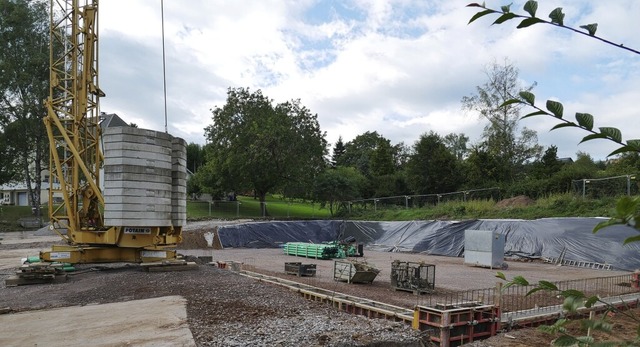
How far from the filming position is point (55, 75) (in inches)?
634

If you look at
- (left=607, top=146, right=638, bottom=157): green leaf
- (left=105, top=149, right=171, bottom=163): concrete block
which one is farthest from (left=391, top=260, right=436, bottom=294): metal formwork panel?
(left=607, top=146, right=638, bottom=157): green leaf

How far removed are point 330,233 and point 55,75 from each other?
27288 mm

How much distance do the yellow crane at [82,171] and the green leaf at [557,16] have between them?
48.0 feet

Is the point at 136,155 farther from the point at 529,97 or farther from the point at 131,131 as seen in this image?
the point at 529,97

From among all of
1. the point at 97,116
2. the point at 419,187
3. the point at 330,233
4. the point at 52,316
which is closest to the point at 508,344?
the point at 52,316

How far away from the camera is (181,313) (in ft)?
31.5

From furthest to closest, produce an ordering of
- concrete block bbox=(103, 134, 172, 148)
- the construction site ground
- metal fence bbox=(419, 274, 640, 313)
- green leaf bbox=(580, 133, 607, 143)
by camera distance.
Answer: concrete block bbox=(103, 134, 172, 148) < metal fence bbox=(419, 274, 640, 313) < the construction site ground < green leaf bbox=(580, 133, 607, 143)

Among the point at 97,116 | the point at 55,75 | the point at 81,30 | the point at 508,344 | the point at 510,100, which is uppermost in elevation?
the point at 81,30

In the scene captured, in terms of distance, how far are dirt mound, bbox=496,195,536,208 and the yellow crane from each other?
24488 mm

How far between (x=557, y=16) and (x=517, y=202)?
34914 millimetres

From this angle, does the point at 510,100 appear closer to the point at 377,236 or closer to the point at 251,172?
the point at 377,236

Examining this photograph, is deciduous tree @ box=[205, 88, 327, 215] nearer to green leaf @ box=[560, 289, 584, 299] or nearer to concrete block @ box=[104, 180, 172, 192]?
concrete block @ box=[104, 180, 172, 192]

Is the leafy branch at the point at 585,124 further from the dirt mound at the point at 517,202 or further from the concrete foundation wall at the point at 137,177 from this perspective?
the dirt mound at the point at 517,202

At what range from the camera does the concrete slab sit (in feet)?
25.7
